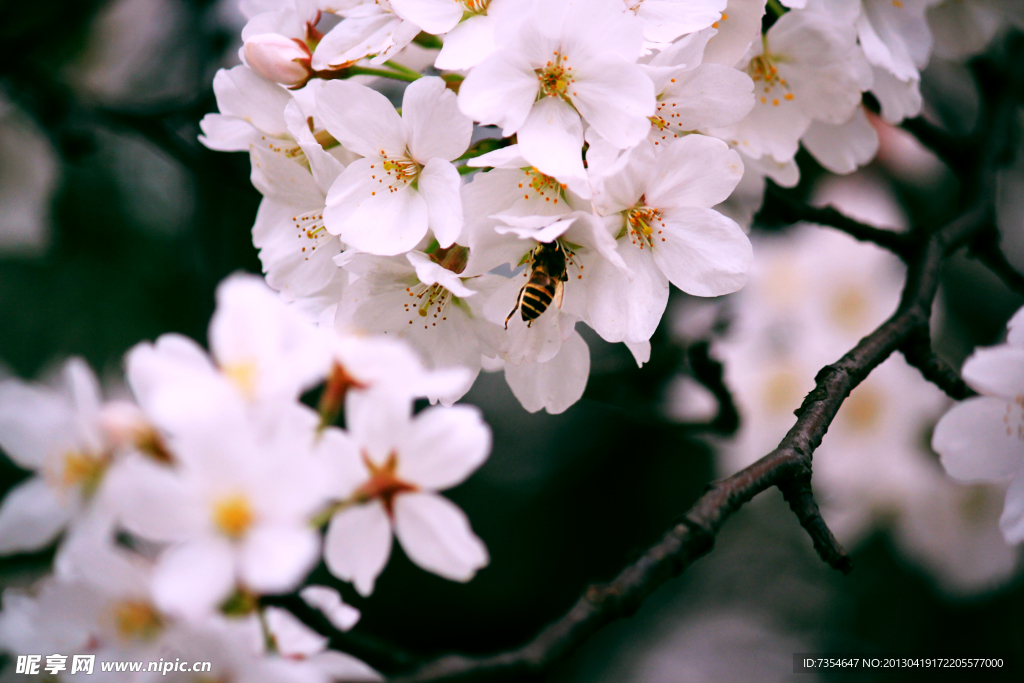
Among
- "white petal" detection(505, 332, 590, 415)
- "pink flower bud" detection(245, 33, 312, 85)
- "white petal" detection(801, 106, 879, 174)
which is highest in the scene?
"pink flower bud" detection(245, 33, 312, 85)

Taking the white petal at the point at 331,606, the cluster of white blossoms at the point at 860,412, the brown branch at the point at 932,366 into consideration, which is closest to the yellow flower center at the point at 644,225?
the brown branch at the point at 932,366

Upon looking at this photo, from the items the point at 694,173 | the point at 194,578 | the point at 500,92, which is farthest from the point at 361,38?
the point at 194,578

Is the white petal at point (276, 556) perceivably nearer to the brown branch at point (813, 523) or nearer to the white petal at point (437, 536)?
the white petal at point (437, 536)

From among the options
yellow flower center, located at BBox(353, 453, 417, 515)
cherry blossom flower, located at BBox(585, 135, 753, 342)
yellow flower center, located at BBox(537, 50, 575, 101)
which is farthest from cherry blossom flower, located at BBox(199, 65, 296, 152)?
yellow flower center, located at BBox(353, 453, 417, 515)

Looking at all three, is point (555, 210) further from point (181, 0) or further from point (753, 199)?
point (181, 0)

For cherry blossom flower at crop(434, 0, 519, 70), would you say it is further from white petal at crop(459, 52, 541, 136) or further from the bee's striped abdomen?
the bee's striped abdomen

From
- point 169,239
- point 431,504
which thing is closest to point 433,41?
point 431,504
